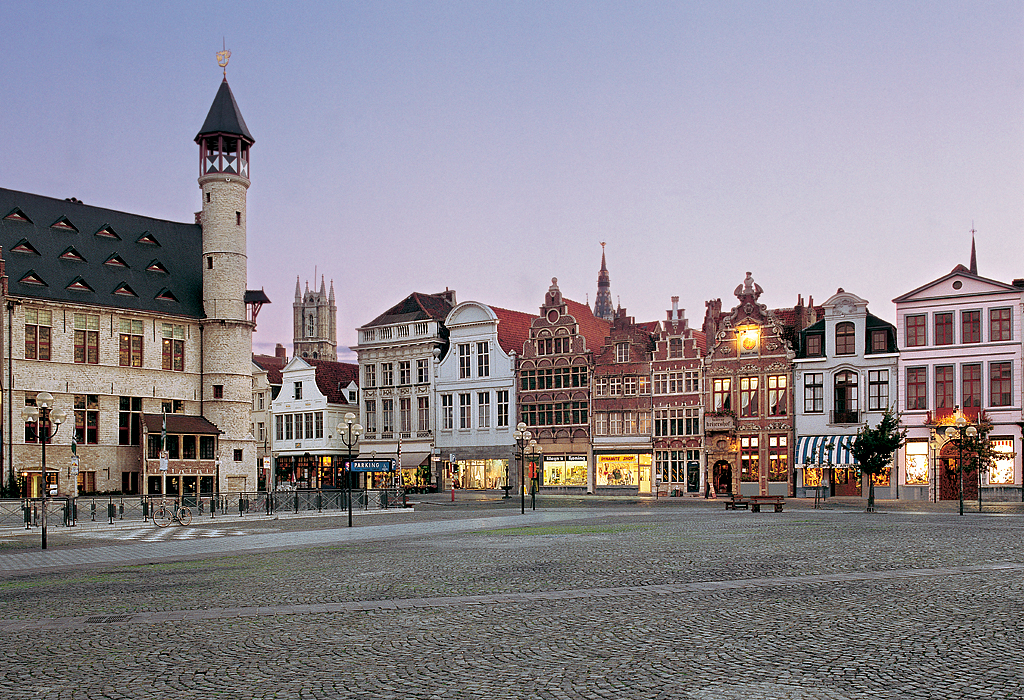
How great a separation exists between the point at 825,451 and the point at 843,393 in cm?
365

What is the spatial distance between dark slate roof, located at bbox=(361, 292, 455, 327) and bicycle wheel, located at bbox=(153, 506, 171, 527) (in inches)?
1615

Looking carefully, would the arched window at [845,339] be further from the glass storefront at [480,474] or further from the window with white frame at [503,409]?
the glass storefront at [480,474]

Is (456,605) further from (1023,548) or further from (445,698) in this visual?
(1023,548)

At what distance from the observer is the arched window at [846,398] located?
55.6 meters

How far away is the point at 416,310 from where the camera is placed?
76.8 meters

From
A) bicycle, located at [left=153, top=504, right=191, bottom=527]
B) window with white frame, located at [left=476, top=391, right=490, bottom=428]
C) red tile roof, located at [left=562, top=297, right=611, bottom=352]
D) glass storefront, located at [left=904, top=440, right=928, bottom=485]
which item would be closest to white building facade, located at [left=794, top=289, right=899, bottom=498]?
glass storefront, located at [left=904, top=440, right=928, bottom=485]

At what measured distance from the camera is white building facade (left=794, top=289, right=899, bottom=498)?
180 ft

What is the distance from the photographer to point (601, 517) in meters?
35.6

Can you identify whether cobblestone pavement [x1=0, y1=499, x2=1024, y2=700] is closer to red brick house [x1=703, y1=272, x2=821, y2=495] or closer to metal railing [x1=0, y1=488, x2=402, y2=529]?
metal railing [x1=0, y1=488, x2=402, y2=529]

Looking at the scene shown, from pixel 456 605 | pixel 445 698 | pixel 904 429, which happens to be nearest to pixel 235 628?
pixel 456 605

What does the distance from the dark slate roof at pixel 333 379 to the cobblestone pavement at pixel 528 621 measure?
5768cm

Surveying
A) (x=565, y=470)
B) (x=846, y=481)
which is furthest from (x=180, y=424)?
(x=846, y=481)

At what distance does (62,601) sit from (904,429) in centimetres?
4862

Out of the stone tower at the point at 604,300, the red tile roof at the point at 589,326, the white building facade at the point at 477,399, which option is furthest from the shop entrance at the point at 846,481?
the stone tower at the point at 604,300
